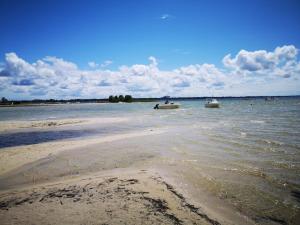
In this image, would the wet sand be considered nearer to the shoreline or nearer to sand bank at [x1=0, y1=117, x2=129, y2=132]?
the shoreline

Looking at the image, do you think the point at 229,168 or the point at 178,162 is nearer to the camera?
the point at 229,168

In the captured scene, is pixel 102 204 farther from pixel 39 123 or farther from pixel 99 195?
pixel 39 123

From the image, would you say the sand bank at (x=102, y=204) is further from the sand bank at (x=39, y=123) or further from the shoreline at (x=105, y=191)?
the sand bank at (x=39, y=123)

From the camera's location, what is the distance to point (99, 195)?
261 inches

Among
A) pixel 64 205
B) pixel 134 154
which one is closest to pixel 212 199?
pixel 64 205

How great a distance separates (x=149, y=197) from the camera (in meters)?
6.45

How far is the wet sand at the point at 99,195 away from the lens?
17.6 feet

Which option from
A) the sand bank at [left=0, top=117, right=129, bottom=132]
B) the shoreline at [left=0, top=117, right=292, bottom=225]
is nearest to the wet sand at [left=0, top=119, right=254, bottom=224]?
the shoreline at [left=0, top=117, right=292, bottom=225]

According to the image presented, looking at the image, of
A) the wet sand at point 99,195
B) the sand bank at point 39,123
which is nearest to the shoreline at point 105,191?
the wet sand at point 99,195

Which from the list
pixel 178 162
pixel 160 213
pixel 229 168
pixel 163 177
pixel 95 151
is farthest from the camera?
pixel 95 151

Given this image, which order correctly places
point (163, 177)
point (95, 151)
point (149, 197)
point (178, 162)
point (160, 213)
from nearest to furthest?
point (160, 213), point (149, 197), point (163, 177), point (178, 162), point (95, 151)

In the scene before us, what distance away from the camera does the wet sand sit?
17.6ft

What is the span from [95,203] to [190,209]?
2.46m

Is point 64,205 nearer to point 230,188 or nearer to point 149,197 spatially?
point 149,197
